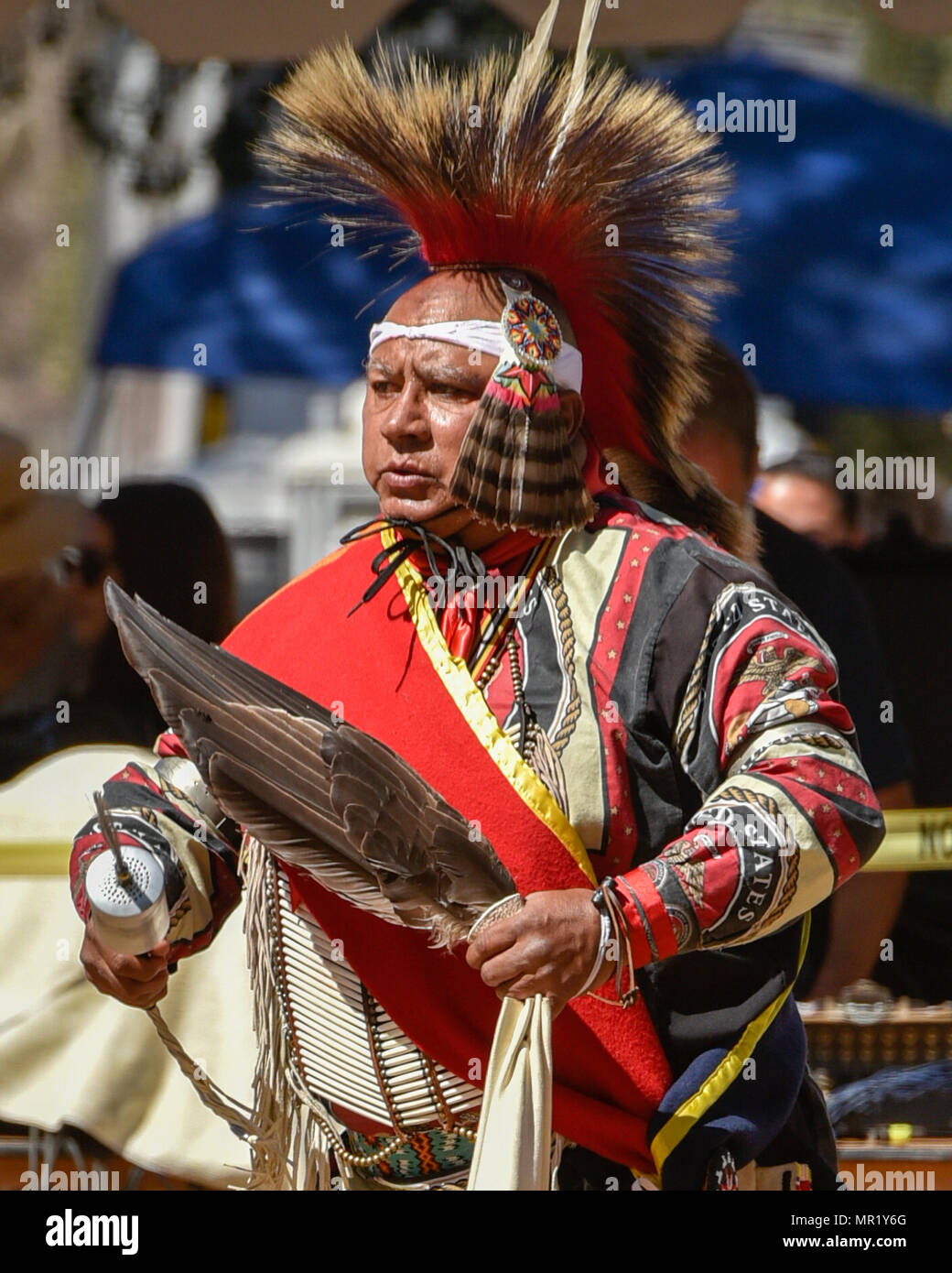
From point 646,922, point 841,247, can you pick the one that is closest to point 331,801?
point 646,922

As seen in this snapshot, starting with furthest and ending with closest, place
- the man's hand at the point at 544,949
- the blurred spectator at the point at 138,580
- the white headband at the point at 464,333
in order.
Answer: the blurred spectator at the point at 138,580, the white headband at the point at 464,333, the man's hand at the point at 544,949

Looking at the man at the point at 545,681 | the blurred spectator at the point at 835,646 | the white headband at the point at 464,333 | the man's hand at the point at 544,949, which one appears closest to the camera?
the man's hand at the point at 544,949

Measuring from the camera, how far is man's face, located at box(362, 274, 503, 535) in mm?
2193

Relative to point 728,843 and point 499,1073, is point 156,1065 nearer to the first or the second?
point 499,1073

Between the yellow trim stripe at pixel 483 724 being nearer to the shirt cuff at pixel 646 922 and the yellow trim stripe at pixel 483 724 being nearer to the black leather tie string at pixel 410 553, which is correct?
the black leather tie string at pixel 410 553

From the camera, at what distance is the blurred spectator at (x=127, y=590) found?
370 cm

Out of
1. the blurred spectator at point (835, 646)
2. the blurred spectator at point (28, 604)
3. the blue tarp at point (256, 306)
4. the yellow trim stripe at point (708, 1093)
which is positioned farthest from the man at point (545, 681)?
the blurred spectator at point (28, 604)

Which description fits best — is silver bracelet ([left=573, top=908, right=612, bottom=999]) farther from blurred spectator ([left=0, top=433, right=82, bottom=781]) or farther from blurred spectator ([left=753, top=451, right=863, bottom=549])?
blurred spectator ([left=0, top=433, right=82, bottom=781])

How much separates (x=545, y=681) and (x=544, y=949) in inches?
17.2

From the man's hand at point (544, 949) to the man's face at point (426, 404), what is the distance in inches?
24.3

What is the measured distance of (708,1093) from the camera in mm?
2105

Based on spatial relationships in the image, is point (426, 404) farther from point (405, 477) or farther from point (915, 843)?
point (915, 843)

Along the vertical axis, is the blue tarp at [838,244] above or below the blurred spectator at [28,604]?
above

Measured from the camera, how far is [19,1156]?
11.4 feet
